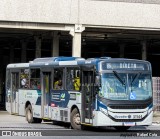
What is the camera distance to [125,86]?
66.8 ft

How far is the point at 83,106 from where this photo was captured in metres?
21.1

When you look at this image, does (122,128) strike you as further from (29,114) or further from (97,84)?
(29,114)

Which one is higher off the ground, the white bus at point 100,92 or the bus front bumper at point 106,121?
the white bus at point 100,92

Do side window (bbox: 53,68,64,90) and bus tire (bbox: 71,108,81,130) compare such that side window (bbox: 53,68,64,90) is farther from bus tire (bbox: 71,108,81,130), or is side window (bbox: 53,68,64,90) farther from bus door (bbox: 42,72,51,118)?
bus tire (bbox: 71,108,81,130)

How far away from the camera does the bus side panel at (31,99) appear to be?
25.4 metres

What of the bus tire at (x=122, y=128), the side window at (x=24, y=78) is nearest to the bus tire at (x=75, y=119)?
the bus tire at (x=122, y=128)

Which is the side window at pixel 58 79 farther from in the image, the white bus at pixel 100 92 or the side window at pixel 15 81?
the side window at pixel 15 81

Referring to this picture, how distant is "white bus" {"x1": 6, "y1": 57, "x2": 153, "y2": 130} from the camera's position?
20125 mm

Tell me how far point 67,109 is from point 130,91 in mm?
3289

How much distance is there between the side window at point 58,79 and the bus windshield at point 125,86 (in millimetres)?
3301

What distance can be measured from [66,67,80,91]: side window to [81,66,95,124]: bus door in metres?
0.43

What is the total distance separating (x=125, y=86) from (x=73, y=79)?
263 cm

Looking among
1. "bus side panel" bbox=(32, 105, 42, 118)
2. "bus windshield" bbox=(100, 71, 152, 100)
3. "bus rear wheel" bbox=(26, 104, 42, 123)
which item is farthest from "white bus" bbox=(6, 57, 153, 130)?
"bus rear wheel" bbox=(26, 104, 42, 123)

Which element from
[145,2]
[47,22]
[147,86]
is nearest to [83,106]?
[147,86]
